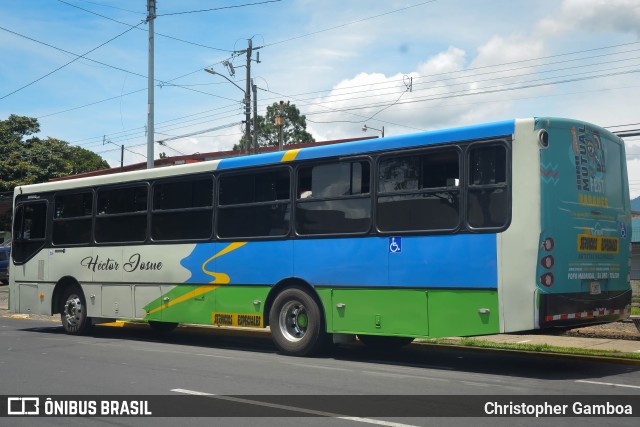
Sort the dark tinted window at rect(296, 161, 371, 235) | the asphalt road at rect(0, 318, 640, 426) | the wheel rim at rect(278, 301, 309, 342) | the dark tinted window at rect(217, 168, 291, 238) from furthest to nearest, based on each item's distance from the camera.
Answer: the dark tinted window at rect(217, 168, 291, 238)
the wheel rim at rect(278, 301, 309, 342)
the dark tinted window at rect(296, 161, 371, 235)
the asphalt road at rect(0, 318, 640, 426)

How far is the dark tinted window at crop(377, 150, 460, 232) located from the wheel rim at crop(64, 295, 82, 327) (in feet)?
25.9

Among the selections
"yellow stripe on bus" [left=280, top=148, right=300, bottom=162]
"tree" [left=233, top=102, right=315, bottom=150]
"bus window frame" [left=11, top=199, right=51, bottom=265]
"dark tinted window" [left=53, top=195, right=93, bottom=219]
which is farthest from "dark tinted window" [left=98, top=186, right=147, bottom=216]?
"tree" [left=233, top=102, right=315, bottom=150]

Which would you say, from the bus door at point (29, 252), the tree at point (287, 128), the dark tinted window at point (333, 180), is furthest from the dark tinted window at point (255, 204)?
the tree at point (287, 128)

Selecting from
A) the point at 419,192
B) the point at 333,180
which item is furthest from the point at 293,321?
the point at 419,192

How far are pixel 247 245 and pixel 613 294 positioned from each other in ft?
19.2

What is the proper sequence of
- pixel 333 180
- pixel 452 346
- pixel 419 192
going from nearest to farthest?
pixel 419 192, pixel 333 180, pixel 452 346

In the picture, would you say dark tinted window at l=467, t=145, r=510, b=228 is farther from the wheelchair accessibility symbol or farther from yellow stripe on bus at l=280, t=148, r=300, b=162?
yellow stripe on bus at l=280, t=148, r=300, b=162

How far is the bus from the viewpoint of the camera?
984 cm

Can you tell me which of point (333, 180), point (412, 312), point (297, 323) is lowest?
point (297, 323)

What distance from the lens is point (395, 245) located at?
435 inches

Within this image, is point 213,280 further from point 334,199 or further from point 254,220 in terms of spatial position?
point 334,199

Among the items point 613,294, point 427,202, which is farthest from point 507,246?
point 613,294

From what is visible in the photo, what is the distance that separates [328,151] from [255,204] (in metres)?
1.74

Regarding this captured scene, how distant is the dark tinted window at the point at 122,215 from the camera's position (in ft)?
48.7
